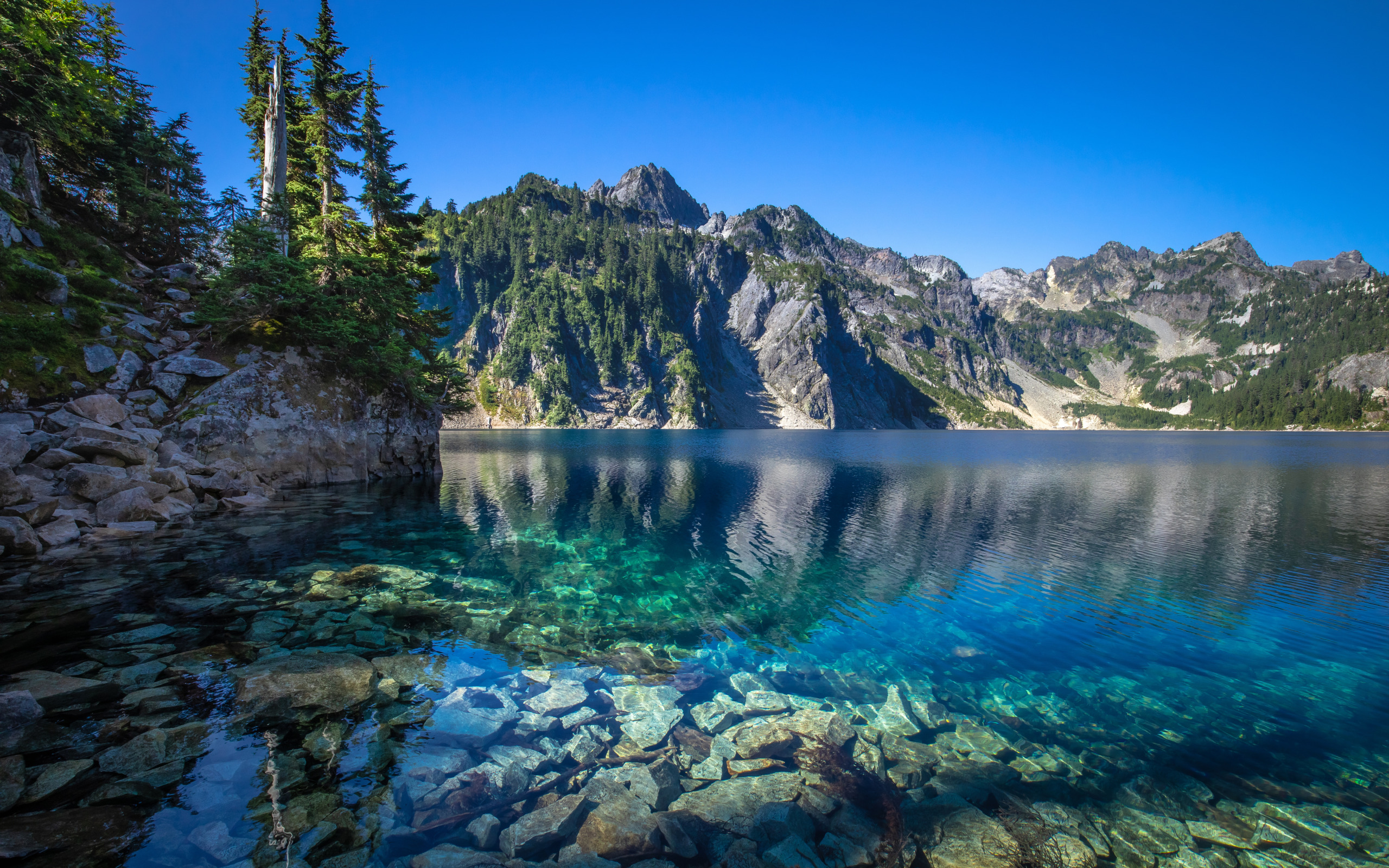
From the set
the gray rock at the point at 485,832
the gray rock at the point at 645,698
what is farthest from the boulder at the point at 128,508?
the gray rock at the point at 485,832

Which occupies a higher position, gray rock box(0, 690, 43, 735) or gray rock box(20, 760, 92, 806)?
gray rock box(0, 690, 43, 735)

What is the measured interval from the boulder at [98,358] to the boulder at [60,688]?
21067mm

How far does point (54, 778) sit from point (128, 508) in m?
19.5

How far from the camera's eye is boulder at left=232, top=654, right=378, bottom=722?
990 centimetres

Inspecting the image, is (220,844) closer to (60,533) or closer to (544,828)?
(544,828)

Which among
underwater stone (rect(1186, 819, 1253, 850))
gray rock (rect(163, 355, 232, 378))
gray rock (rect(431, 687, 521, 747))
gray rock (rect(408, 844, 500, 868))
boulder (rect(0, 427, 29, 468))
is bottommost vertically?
underwater stone (rect(1186, 819, 1253, 850))

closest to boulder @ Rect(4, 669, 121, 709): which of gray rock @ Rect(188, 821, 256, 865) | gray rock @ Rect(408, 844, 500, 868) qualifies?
gray rock @ Rect(188, 821, 256, 865)

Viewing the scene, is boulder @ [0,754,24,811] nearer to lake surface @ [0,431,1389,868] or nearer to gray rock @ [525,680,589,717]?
lake surface @ [0,431,1389,868]

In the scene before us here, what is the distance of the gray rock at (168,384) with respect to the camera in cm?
2703

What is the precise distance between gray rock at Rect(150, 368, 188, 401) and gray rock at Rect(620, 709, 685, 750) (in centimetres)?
3139

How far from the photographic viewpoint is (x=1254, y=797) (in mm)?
9523

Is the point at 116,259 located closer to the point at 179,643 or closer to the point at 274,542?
the point at 274,542

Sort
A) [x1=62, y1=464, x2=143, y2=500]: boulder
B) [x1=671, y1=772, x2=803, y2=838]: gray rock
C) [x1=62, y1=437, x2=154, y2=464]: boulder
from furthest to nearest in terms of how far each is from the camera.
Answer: [x1=62, y1=437, x2=154, y2=464]: boulder
[x1=62, y1=464, x2=143, y2=500]: boulder
[x1=671, y1=772, x2=803, y2=838]: gray rock

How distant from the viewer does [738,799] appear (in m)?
8.80
